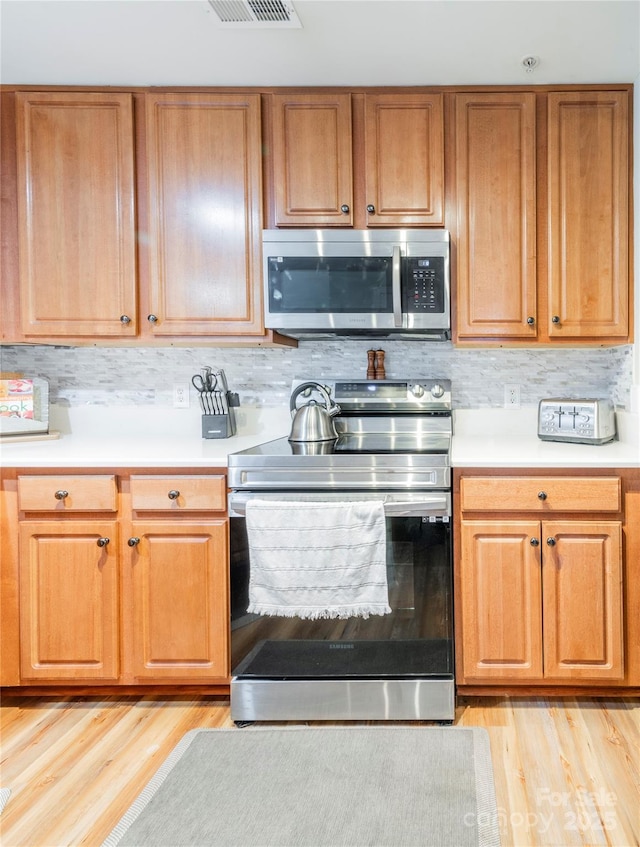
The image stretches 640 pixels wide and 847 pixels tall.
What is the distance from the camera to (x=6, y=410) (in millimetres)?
2416

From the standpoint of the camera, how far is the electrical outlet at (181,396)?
2658mm

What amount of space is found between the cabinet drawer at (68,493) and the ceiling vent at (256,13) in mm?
1544

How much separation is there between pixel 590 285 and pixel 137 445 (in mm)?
1885

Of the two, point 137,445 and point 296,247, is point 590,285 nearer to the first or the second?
point 296,247

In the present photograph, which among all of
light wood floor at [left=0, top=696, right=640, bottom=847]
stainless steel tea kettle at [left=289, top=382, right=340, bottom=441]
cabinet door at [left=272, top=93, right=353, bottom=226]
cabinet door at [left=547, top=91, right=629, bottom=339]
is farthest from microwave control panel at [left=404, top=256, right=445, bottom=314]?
light wood floor at [left=0, top=696, right=640, bottom=847]

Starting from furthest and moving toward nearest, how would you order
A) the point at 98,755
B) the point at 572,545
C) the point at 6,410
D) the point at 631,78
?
1. the point at 6,410
2. the point at 631,78
3. the point at 572,545
4. the point at 98,755

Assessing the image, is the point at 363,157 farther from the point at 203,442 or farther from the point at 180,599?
the point at 180,599

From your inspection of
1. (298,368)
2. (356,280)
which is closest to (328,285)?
(356,280)

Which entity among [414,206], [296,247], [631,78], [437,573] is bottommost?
[437,573]

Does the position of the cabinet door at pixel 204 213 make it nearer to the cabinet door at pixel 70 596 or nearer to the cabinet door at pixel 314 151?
the cabinet door at pixel 314 151

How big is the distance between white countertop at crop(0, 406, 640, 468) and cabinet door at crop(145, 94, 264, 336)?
47cm

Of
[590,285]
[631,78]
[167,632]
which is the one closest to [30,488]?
[167,632]

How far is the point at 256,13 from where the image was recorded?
1.82 m

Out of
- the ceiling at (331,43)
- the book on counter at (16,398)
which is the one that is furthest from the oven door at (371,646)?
the ceiling at (331,43)
